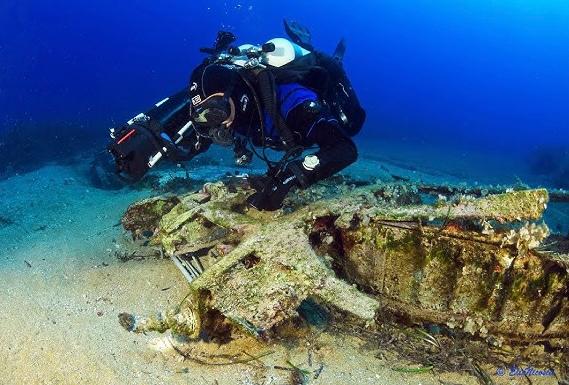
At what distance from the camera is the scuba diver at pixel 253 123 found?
11.8ft

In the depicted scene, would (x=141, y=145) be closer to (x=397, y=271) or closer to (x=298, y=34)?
(x=397, y=271)

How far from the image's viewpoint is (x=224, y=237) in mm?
4035

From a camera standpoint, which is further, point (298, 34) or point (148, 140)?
point (298, 34)

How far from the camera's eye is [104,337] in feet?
11.6

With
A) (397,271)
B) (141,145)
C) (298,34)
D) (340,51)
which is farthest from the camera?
(340,51)

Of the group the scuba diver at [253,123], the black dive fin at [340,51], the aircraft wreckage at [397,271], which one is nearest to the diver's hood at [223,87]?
the scuba diver at [253,123]

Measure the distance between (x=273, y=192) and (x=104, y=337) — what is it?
78.0 inches

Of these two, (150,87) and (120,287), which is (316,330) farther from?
(150,87)

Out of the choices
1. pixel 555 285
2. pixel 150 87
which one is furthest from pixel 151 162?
pixel 150 87

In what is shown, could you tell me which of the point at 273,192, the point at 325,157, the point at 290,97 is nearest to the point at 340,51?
the point at 290,97

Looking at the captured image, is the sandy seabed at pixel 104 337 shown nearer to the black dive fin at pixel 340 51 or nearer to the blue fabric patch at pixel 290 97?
the blue fabric patch at pixel 290 97

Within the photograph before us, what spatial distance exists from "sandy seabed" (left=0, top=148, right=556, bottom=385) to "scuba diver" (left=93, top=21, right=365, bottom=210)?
1252mm

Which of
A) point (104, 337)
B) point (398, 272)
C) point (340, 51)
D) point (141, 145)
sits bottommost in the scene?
point (104, 337)

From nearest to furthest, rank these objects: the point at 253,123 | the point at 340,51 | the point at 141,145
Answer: the point at 141,145 → the point at 253,123 → the point at 340,51
